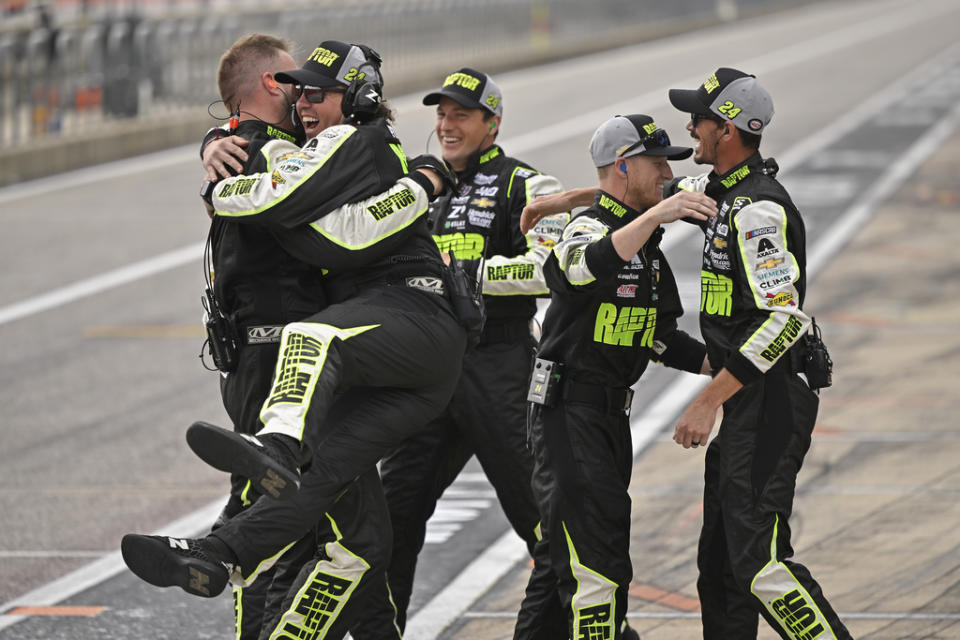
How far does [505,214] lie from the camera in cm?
718

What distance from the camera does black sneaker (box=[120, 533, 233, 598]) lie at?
5.09 meters

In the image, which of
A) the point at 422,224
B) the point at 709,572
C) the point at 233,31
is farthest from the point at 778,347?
the point at 233,31

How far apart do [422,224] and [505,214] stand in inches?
51.3

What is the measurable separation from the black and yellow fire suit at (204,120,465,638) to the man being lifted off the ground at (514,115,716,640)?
442 mm

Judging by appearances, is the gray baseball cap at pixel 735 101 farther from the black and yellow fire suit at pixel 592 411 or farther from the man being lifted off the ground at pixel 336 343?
the man being lifted off the ground at pixel 336 343

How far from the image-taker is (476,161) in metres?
7.22

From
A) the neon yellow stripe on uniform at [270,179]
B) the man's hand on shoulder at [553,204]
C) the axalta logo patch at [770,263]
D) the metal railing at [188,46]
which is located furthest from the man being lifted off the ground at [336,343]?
the metal railing at [188,46]

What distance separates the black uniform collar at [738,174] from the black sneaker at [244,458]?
6.38 feet

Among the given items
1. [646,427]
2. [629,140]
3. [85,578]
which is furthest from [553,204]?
[646,427]

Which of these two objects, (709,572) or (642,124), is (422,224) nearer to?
(642,124)

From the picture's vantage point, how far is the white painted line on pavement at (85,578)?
7.58 m

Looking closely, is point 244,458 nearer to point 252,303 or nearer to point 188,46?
point 252,303

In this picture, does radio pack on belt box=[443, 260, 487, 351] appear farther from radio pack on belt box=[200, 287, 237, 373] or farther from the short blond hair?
the short blond hair

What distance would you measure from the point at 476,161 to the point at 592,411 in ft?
5.71
